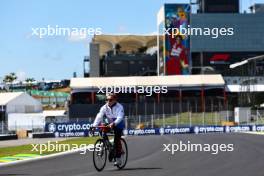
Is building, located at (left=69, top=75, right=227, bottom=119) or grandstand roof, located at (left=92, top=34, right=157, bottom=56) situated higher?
grandstand roof, located at (left=92, top=34, right=157, bottom=56)

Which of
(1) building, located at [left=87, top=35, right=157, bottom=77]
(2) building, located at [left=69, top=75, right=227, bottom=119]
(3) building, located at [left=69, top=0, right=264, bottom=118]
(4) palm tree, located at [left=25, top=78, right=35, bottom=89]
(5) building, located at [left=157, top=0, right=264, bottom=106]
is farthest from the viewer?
(4) palm tree, located at [left=25, top=78, right=35, bottom=89]

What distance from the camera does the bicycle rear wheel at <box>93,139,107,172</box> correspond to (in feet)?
43.8

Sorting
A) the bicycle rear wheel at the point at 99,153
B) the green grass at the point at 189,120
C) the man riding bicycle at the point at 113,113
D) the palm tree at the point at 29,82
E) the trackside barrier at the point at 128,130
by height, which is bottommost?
the trackside barrier at the point at 128,130

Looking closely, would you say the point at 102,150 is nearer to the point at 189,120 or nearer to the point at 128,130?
the point at 128,130

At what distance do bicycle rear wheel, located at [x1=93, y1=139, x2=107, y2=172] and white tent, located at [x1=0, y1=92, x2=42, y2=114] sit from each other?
245 feet

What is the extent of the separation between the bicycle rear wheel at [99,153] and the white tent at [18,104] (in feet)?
245

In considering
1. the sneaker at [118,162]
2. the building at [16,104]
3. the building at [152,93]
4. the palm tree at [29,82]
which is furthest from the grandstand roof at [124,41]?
the sneaker at [118,162]

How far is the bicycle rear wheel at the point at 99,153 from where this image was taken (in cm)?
1334

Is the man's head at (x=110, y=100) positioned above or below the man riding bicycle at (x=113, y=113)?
above

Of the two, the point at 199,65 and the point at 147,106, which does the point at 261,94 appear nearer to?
the point at 199,65

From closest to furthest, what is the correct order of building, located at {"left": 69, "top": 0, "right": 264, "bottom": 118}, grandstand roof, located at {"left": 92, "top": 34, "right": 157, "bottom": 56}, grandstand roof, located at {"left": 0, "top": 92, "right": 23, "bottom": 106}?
grandstand roof, located at {"left": 0, "top": 92, "right": 23, "bottom": 106} < building, located at {"left": 69, "top": 0, "right": 264, "bottom": 118} < grandstand roof, located at {"left": 92, "top": 34, "right": 157, "bottom": 56}

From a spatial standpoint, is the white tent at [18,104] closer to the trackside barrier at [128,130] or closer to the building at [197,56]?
the building at [197,56]

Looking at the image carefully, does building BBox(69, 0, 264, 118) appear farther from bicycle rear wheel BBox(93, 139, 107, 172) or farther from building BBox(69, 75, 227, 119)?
bicycle rear wheel BBox(93, 139, 107, 172)

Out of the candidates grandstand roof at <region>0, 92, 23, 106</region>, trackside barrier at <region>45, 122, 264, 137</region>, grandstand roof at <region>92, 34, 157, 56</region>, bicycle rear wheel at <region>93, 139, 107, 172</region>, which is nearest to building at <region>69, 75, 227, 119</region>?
grandstand roof at <region>0, 92, 23, 106</region>
